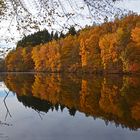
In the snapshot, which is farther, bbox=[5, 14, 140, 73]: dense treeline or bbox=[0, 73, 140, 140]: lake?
bbox=[5, 14, 140, 73]: dense treeline

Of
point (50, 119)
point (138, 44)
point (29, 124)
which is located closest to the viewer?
point (29, 124)

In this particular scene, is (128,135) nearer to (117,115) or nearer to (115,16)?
(117,115)

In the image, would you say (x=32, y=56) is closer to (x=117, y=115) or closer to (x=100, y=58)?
(x=100, y=58)

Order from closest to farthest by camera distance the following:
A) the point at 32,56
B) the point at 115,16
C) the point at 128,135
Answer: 1. the point at 115,16
2. the point at 128,135
3. the point at 32,56

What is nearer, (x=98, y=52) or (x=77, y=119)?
(x=77, y=119)

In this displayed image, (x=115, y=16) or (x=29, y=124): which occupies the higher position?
(x=115, y=16)

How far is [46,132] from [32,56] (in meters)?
97.0

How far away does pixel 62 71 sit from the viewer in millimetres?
103938

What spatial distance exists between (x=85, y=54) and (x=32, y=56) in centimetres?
3489

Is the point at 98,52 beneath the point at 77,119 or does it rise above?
above

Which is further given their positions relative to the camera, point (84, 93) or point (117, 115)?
point (84, 93)

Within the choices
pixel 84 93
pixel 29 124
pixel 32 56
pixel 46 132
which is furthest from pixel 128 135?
pixel 32 56

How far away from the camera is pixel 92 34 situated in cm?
8100

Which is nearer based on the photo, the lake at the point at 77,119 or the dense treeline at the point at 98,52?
the lake at the point at 77,119
